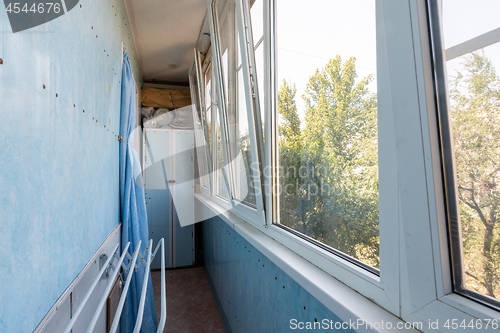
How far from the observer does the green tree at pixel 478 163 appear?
1.72 feet

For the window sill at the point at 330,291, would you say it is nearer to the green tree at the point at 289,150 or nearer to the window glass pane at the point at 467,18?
the green tree at the point at 289,150

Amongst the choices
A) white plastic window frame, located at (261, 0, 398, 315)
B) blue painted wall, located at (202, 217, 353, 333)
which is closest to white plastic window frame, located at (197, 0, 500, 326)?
white plastic window frame, located at (261, 0, 398, 315)

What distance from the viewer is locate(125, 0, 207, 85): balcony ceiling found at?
2.74 meters

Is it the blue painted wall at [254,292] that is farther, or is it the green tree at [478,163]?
the blue painted wall at [254,292]

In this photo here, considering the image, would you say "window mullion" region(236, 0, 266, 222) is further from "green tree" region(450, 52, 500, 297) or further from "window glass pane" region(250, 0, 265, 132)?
"green tree" region(450, 52, 500, 297)

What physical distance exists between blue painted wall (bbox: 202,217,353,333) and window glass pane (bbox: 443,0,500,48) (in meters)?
0.85

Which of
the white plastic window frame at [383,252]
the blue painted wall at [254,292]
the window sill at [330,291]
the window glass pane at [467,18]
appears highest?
the window glass pane at [467,18]

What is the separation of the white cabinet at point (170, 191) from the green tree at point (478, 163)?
13.0ft

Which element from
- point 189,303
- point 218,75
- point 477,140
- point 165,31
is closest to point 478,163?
point 477,140

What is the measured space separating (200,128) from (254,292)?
8.77ft

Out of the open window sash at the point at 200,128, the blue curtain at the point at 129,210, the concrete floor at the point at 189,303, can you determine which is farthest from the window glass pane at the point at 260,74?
the concrete floor at the point at 189,303

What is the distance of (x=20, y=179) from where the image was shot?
683 mm

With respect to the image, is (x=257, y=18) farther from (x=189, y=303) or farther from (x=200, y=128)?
(x=189, y=303)

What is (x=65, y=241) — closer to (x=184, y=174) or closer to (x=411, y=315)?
(x=411, y=315)
